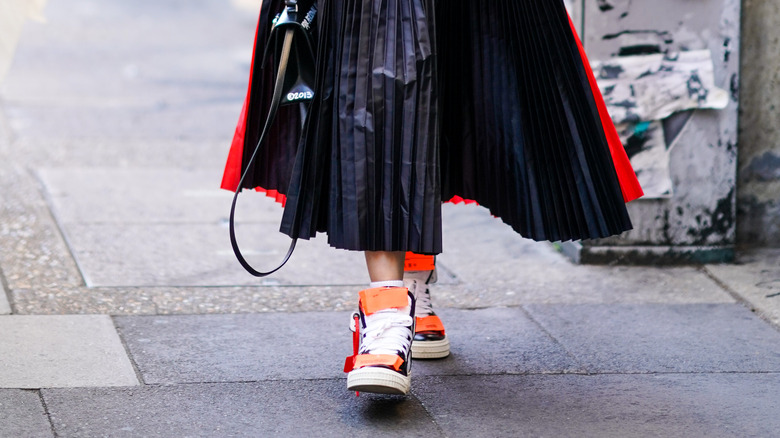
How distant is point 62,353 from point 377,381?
999 millimetres

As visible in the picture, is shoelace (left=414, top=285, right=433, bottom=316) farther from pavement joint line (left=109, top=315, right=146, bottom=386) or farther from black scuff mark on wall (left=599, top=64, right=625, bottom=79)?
black scuff mark on wall (left=599, top=64, right=625, bottom=79)

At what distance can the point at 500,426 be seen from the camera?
7.64ft

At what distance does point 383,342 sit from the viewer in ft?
7.77

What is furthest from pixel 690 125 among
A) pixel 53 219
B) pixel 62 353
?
pixel 53 219

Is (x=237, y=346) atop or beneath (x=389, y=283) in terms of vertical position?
beneath

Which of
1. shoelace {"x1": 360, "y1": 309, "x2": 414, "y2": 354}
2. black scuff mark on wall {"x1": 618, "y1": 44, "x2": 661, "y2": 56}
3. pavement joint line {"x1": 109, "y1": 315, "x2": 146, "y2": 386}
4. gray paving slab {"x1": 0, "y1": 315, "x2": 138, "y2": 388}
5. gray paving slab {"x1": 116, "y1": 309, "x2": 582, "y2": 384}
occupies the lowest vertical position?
gray paving slab {"x1": 116, "y1": 309, "x2": 582, "y2": 384}

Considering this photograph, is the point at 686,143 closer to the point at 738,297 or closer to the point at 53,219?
the point at 738,297

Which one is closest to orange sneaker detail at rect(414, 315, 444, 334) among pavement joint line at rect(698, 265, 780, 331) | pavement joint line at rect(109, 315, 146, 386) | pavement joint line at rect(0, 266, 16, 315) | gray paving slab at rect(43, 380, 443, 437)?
gray paving slab at rect(43, 380, 443, 437)

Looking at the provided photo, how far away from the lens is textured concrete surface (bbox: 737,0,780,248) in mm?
3883

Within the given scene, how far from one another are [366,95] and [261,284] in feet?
4.59

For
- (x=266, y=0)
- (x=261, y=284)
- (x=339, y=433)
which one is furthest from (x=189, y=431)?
(x=261, y=284)

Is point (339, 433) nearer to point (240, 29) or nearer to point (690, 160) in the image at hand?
point (690, 160)

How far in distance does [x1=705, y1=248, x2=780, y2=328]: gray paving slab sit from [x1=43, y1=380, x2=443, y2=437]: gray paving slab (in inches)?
59.5

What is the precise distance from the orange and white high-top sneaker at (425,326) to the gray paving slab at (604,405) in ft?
0.49
